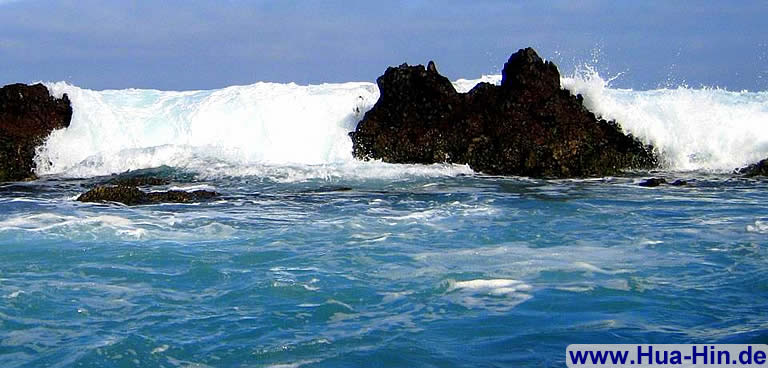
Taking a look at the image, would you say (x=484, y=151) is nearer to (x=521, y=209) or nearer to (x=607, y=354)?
(x=521, y=209)

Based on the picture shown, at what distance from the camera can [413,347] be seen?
16.6 feet

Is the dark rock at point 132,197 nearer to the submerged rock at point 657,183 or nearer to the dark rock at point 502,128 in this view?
the dark rock at point 502,128

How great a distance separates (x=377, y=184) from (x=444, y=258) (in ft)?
20.6

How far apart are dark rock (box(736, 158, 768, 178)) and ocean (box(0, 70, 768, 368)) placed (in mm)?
486

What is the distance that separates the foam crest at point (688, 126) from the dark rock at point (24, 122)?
10258 mm

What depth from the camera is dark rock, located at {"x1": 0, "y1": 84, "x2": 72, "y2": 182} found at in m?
16.2

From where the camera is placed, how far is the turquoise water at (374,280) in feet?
16.8

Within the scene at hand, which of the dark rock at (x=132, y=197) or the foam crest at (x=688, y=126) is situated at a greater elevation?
the foam crest at (x=688, y=126)

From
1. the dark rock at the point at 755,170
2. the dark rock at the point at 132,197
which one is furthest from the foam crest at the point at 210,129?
the dark rock at the point at 755,170

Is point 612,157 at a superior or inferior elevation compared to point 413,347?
superior

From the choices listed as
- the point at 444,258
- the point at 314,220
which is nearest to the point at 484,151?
the point at 314,220

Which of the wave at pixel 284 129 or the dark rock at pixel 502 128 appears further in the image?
the wave at pixel 284 129

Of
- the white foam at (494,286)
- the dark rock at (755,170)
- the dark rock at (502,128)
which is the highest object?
the dark rock at (502,128)

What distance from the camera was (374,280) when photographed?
6.82 metres
